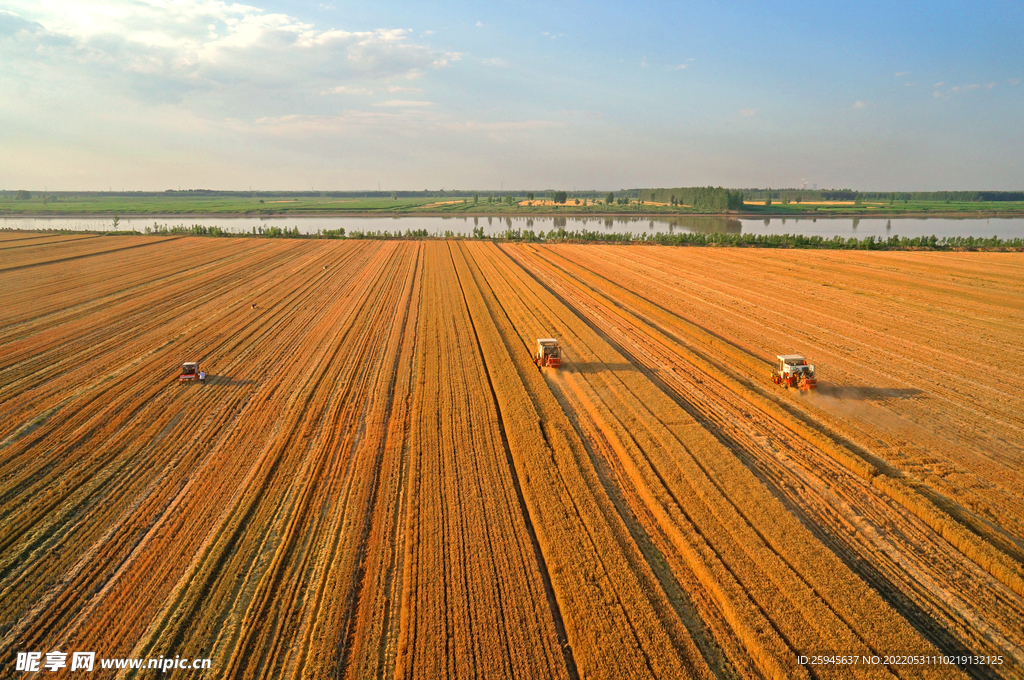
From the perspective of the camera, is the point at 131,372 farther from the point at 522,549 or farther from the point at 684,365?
the point at 684,365

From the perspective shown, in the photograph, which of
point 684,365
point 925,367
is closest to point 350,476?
point 684,365

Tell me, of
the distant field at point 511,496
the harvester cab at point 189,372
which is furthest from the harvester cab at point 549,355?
the harvester cab at point 189,372

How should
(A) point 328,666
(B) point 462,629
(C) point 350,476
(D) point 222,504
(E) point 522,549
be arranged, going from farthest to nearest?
1. (C) point 350,476
2. (D) point 222,504
3. (E) point 522,549
4. (B) point 462,629
5. (A) point 328,666

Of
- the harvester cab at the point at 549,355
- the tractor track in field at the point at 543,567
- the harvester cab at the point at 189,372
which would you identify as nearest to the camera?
the tractor track in field at the point at 543,567

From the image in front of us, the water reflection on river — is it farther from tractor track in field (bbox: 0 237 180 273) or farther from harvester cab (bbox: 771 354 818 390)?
harvester cab (bbox: 771 354 818 390)

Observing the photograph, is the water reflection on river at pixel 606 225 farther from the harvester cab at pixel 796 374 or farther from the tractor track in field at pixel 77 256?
the harvester cab at pixel 796 374

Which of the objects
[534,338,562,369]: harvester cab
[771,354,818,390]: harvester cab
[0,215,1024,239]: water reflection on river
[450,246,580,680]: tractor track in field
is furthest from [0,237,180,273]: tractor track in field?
[771,354,818,390]: harvester cab
